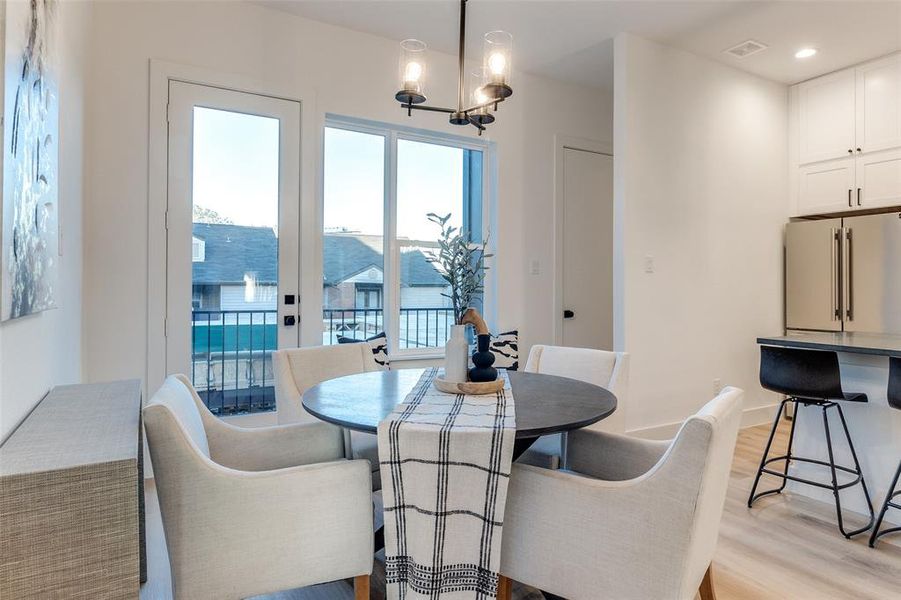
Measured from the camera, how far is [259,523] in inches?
50.2

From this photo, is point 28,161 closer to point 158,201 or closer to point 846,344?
point 158,201

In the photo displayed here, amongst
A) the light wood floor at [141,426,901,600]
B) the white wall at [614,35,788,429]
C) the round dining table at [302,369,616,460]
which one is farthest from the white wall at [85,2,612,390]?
the round dining table at [302,369,616,460]

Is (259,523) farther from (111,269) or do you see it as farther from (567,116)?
(567,116)

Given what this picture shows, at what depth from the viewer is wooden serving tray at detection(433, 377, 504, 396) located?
5.69 ft

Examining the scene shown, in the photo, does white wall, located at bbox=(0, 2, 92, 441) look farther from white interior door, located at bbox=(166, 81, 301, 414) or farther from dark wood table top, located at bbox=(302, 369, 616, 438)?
dark wood table top, located at bbox=(302, 369, 616, 438)

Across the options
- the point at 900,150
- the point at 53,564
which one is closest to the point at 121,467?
the point at 53,564

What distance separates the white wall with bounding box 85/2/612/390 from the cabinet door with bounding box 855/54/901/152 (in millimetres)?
2364

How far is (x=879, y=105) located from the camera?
387cm

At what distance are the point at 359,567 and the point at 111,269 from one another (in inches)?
86.7

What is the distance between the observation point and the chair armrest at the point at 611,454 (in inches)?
63.2

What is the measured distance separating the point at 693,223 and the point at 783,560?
2.51m

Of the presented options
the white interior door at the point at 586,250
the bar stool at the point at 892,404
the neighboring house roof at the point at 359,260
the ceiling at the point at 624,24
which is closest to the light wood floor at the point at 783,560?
the bar stool at the point at 892,404

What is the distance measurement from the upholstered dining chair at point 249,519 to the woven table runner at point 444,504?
0.33 feet

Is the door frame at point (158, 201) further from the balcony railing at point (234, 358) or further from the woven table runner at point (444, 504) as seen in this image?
the woven table runner at point (444, 504)
